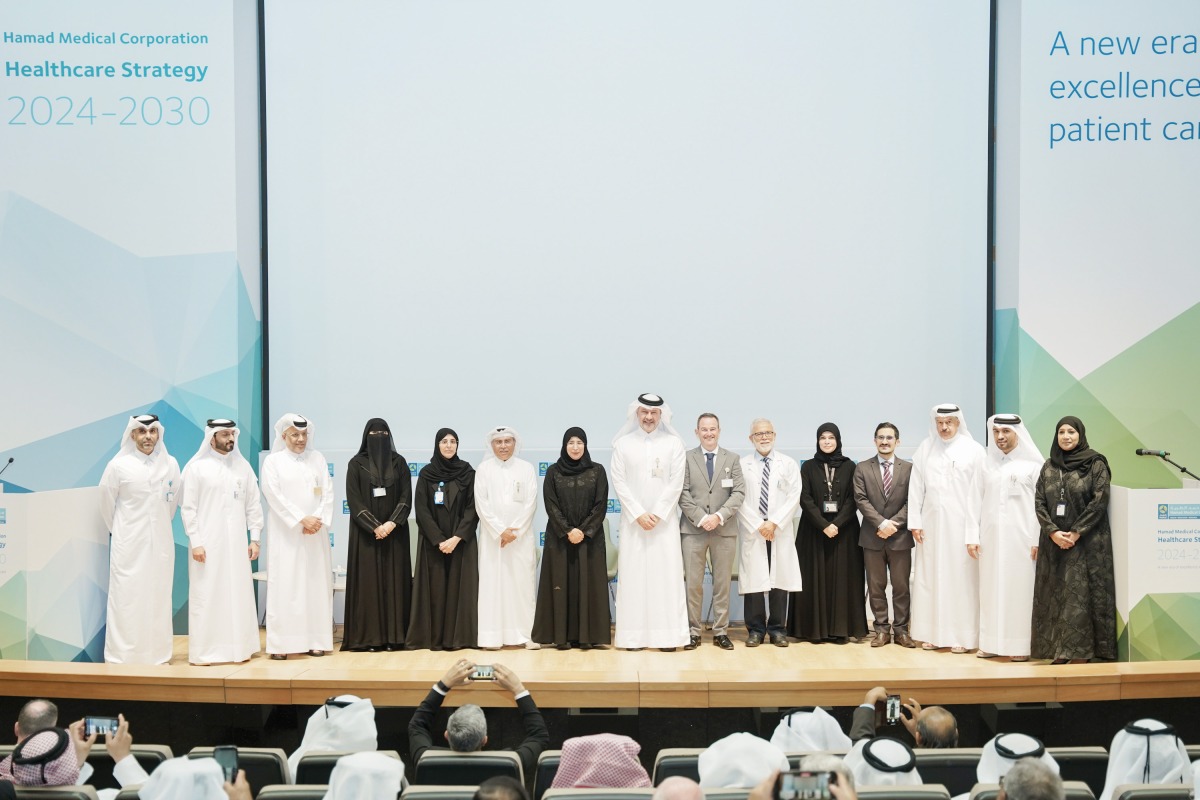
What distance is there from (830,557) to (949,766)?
3209 mm

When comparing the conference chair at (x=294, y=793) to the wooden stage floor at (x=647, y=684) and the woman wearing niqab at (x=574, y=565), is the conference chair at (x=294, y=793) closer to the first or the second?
the wooden stage floor at (x=647, y=684)

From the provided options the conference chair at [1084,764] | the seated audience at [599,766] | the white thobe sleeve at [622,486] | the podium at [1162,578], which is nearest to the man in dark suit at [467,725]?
the seated audience at [599,766]

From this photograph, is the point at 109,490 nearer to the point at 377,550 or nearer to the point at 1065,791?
the point at 377,550

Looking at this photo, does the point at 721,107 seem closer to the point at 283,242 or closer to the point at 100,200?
the point at 283,242

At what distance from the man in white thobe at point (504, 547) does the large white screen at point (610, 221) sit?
1.54m

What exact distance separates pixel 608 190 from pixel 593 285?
73 centimetres

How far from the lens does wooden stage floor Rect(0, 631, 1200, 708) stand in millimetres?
5289

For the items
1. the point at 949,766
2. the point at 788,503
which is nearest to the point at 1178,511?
the point at 788,503

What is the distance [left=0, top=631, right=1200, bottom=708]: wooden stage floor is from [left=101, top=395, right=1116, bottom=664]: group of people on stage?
0.60m

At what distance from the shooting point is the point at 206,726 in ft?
18.3

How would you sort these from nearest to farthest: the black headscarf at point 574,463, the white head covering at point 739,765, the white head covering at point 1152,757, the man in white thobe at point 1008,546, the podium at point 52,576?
the white head covering at point 739,765, the white head covering at point 1152,757, the podium at point 52,576, the man in white thobe at point 1008,546, the black headscarf at point 574,463

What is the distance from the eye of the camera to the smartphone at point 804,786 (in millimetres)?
2494

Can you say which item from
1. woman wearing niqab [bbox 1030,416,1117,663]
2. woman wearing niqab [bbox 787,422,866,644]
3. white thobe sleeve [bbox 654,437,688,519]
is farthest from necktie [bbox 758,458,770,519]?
woman wearing niqab [bbox 1030,416,1117,663]

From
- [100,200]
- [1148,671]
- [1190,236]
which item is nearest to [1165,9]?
[1190,236]
